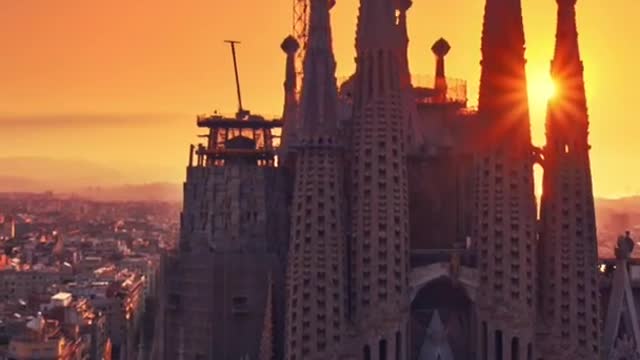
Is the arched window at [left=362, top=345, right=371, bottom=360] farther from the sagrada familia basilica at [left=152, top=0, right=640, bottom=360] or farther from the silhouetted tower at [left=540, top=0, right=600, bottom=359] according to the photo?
the silhouetted tower at [left=540, top=0, right=600, bottom=359]

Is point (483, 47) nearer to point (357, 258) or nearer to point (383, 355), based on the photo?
point (357, 258)

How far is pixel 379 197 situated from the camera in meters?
22.6

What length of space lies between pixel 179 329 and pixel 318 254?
30.6 feet

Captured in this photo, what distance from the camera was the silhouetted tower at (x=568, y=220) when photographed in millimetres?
22922

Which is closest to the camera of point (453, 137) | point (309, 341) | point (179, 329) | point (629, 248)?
point (309, 341)

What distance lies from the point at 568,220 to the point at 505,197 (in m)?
1.43

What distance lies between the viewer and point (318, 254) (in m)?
22.2

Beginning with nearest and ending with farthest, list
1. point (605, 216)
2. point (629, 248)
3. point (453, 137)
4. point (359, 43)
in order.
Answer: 1. point (359, 43)
2. point (629, 248)
3. point (453, 137)
4. point (605, 216)

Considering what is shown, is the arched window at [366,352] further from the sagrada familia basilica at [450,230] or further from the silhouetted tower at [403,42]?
the silhouetted tower at [403,42]

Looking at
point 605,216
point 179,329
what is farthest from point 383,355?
point 605,216

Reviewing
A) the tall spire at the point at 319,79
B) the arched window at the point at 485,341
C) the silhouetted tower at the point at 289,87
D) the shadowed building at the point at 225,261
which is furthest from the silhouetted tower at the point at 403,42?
the arched window at the point at 485,341

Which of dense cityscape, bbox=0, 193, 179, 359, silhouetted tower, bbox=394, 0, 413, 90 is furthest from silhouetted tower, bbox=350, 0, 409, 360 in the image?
dense cityscape, bbox=0, 193, 179, 359

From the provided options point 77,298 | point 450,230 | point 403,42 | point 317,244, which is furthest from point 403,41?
point 77,298

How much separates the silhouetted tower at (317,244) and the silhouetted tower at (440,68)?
7178 millimetres
